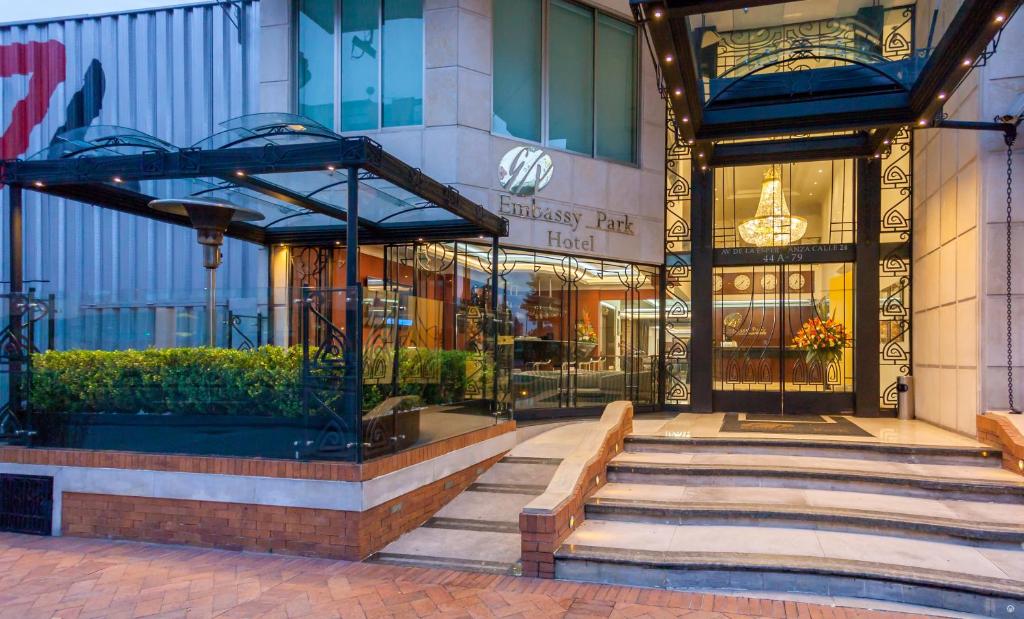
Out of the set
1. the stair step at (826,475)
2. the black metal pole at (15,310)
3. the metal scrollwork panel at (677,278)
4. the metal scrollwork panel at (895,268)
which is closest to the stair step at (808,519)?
the stair step at (826,475)

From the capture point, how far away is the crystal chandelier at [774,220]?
11.9 meters

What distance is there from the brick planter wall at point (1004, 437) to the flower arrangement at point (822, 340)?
3.06 m

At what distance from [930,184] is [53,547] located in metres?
11.6

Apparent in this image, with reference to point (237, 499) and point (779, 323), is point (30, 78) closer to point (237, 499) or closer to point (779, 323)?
→ point (237, 499)

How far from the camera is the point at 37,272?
1380cm

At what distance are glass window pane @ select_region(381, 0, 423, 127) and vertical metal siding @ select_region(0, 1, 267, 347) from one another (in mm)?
3328

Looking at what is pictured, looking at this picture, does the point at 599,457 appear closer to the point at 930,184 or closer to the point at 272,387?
the point at 272,387

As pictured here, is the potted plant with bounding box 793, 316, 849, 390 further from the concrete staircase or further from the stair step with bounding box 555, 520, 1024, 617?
the stair step with bounding box 555, 520, 1024, 617

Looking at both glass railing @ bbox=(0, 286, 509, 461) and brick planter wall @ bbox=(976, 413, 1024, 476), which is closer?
glass railing @ bbox=(0, 286, 509, 461)

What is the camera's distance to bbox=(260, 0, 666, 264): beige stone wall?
1044cm

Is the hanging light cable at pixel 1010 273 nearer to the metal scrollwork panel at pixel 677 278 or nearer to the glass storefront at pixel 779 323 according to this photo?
the glass storefront at pixel 779 323

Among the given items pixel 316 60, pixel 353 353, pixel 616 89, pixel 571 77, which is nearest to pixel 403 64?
pixel 316 60

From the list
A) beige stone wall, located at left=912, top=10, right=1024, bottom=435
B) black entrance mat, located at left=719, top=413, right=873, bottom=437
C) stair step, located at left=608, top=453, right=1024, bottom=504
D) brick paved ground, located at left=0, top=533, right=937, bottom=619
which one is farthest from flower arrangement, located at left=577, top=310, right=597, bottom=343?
brick paved ground, located at left=0, top=533, right=937, bottom=619

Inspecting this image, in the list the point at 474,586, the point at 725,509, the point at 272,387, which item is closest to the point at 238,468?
the point at 272,387
